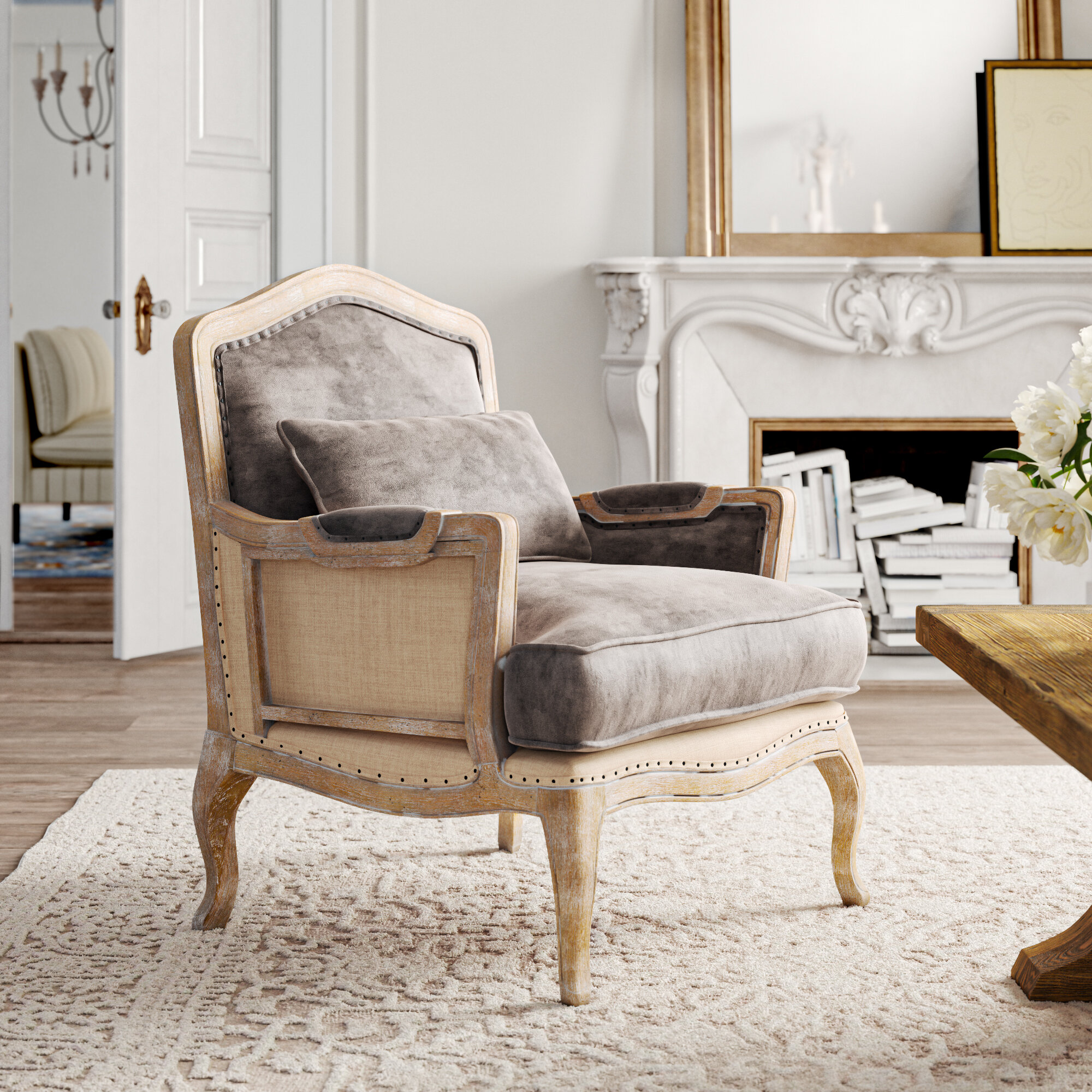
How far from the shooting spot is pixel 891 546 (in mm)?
3602

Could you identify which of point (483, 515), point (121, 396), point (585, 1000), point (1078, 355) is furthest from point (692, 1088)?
→ point (121, 396)

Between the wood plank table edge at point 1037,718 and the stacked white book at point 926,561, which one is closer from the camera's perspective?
the wood plank table edge at point 1037,718

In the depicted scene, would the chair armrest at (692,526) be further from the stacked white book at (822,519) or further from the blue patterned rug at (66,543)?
the blue patterned rug at (66,543)

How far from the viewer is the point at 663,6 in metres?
3.74

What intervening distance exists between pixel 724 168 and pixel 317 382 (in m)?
2.23

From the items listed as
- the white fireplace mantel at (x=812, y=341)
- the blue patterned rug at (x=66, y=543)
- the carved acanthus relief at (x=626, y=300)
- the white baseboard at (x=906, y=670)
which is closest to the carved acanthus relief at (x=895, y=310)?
the white fireplace mantel at (x=812, y=341)

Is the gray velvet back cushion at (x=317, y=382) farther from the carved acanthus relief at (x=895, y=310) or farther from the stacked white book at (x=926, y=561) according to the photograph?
the stacked white book at (x=926, y=561)

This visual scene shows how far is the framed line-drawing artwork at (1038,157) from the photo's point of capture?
3611mm

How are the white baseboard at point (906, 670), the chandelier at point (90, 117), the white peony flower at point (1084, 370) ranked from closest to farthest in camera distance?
the white peony flower at point (1084, 370) → the white baseboard at point (906, 670) → the chandelier at point (90, 117)

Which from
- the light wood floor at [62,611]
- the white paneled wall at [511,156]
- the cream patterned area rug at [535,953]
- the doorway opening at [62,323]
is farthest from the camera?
the doorway opening at [62,323]

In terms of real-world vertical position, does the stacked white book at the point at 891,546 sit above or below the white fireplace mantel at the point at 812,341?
below

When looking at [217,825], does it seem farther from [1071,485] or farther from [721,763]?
[1071,485]

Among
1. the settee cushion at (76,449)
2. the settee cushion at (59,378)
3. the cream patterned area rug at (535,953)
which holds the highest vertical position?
the settee cushion at (59,378)

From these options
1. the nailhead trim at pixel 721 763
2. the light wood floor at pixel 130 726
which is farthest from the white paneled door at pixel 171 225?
the nailhead trim at pixel 721 763
